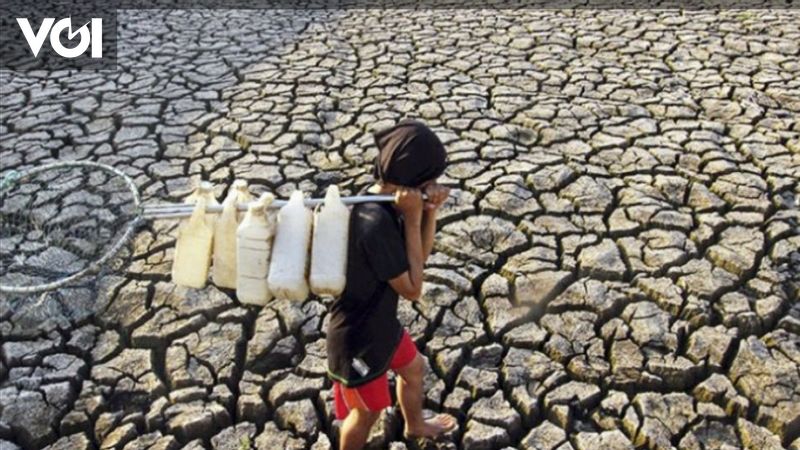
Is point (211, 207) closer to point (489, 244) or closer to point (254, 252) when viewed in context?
point (254, 252)

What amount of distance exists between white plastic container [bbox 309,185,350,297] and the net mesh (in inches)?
→ 77.6

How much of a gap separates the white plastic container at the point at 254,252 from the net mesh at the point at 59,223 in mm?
1851

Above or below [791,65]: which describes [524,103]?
below

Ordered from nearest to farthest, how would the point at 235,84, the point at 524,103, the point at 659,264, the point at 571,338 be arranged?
the point at 571,338
the point at 659,264
the point at 524,103
the point at 235,84

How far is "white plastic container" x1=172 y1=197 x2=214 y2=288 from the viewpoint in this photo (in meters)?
2.08

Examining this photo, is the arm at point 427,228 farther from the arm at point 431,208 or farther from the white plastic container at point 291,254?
the white plastic container at point 291,254

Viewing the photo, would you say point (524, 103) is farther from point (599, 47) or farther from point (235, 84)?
point (235, 84)

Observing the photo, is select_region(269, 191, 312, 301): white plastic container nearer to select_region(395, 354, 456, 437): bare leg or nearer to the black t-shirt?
the black t-shirt

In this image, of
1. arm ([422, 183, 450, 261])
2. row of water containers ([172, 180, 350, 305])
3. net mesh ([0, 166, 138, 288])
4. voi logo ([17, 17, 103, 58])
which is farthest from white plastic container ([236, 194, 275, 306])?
voi logo ([17, 17, 103, 58])

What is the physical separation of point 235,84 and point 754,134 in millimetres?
3713

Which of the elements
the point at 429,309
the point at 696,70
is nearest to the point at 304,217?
the point at 429,309

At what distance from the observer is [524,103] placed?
215 inches

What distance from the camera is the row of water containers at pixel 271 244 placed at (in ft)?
6.67

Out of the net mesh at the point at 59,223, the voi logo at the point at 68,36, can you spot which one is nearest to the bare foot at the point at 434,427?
the net mesh at the point at 59,223
